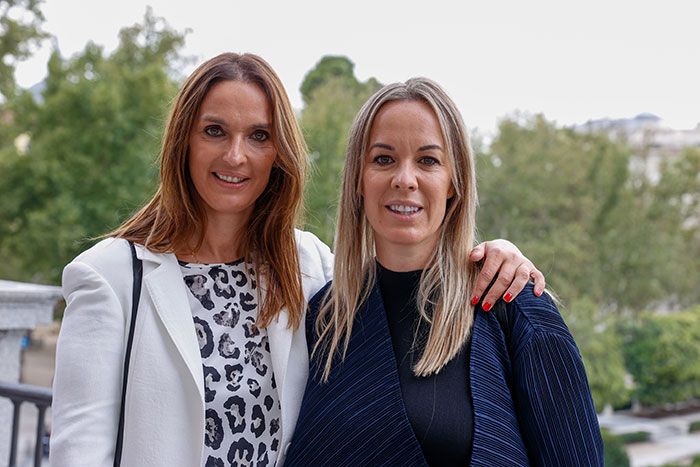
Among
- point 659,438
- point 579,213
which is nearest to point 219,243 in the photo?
point 579,213

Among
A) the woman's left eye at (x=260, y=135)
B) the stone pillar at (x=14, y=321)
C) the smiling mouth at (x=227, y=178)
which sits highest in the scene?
the woman's left eye at (x=260, y=135)

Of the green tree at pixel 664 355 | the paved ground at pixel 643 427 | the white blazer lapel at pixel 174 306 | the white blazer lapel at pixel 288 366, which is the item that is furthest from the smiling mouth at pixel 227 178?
the green tree at pixel 664 355

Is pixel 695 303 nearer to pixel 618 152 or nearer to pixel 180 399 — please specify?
pixel 618 152

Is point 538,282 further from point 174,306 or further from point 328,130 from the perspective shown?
point 328,130

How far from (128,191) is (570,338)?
42.6 ft

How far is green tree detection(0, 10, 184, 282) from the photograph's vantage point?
1342 centimetres

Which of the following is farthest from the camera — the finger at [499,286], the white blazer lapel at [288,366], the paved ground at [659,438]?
the paved ground at [659,438]

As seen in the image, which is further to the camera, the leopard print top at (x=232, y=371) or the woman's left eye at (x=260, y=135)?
the woman's left eye at (x=260, y=135)

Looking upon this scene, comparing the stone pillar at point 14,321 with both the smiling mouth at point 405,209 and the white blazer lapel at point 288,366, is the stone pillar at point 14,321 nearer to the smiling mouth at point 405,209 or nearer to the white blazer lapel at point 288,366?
the white blazer lapel at point 288,366

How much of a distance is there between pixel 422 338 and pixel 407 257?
7.8 inches

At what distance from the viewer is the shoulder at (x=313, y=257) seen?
200 cm

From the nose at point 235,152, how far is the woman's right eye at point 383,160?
0.30m

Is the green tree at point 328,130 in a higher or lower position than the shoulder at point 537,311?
higher

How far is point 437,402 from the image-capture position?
5.17ft
